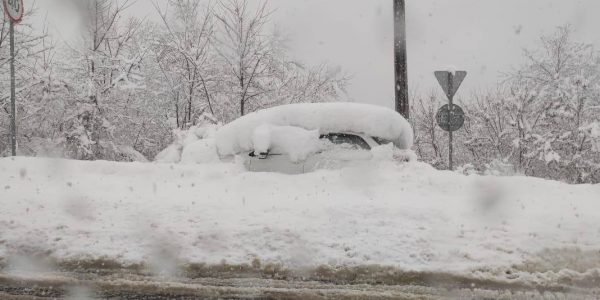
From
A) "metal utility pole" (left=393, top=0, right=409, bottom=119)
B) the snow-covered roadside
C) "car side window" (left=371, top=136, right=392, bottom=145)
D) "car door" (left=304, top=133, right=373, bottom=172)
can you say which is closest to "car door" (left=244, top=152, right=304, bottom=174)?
"car door" (left=304, top=133, right=373, bottom=172)

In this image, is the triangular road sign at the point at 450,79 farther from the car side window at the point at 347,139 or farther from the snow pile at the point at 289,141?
the snow pile at the point at 289,141

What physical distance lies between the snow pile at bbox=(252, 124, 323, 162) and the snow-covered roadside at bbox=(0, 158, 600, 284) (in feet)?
1.48

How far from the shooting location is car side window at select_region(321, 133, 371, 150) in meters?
8.49

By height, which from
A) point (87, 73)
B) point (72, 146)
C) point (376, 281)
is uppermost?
point (87, 73)

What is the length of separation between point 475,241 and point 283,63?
522 inches

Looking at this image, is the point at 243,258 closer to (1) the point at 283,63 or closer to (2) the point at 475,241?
(2) the point at 475,241

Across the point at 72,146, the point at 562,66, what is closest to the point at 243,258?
the point at 72,146

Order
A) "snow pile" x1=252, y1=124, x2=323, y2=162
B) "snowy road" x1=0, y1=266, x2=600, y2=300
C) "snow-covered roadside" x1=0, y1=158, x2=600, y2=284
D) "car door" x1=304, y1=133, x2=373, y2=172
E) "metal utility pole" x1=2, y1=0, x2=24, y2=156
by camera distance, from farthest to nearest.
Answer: "metal utility pole" x1=2, y1=0, x2=24, y2=156, "car door" x1=304, y1=133, x2=373, y2=172, "snow pile" x1=252, y1=124, x2=323, y2=162, "snow-covered roadside" x1=0, y1=158, x2=600, y2=284, "snowy road" x1=0, y1=266, x2=600, y2=300

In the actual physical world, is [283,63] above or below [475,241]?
above

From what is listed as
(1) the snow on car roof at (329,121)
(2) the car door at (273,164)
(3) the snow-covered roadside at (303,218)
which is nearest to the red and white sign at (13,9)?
(3) the snow-covered roadside at (303,218)

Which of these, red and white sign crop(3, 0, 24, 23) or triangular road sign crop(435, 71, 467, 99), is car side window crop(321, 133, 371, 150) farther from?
red and white sign crop(3, 0, 24, 23)

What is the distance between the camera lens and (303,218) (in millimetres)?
6121

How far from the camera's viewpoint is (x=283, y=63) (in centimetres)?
1823

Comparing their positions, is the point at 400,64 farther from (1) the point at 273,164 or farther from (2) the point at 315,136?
(1) the point at 273,164
